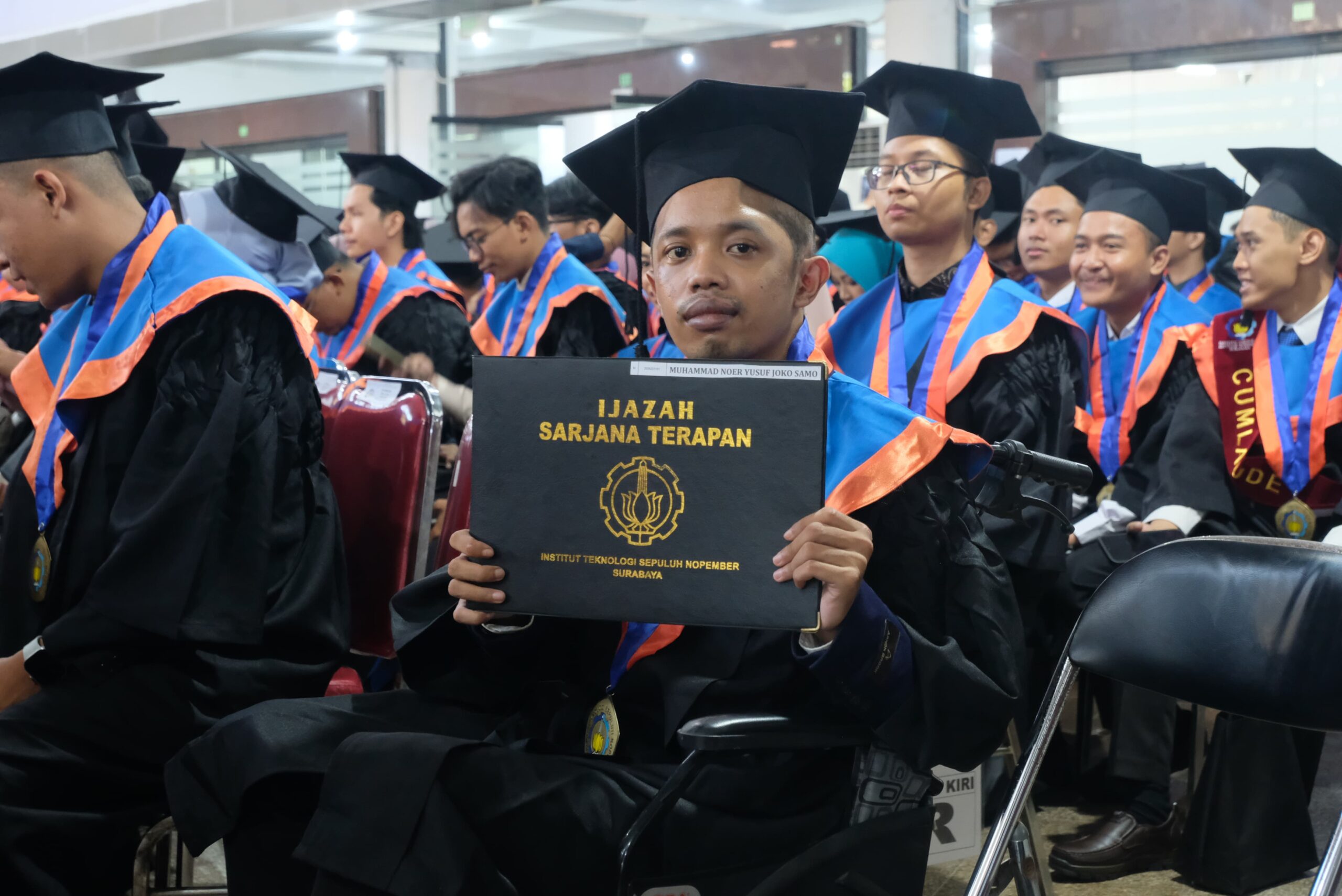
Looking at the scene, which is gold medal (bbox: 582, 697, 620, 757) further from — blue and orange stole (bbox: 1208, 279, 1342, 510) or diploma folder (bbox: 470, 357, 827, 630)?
blue and orange stole (bbox: 1208, 279, 1342, 510)

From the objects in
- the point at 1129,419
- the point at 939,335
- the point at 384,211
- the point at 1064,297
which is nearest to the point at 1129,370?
the point at 1129,419

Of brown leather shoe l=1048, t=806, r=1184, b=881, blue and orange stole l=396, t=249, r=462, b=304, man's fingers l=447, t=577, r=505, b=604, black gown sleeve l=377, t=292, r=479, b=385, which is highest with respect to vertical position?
blue and orange stole l=396, t=249, r=462, b=304

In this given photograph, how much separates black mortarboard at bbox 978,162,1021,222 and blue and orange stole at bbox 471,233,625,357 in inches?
67.7

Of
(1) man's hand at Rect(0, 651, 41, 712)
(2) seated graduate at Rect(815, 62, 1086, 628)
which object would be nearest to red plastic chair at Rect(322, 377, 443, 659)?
(1) man's hand at Rect(0, 651, 41, 712)

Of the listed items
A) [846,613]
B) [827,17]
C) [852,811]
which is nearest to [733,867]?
[852,811]

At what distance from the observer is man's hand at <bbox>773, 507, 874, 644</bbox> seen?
157cm

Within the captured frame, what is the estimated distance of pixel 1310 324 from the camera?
3.83 meters

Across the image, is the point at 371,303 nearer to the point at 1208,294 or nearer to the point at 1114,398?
the point at 1114,398

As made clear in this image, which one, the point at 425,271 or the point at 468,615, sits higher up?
the point at 425,271

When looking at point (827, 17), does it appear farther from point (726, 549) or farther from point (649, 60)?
point (726, 549)

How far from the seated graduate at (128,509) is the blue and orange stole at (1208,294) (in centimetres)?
402

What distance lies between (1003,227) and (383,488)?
404cm

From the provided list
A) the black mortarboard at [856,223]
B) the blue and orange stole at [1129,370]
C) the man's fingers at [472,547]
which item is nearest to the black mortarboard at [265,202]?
the black mortarboard at [856,223]

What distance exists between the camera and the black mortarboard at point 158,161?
3342mm
